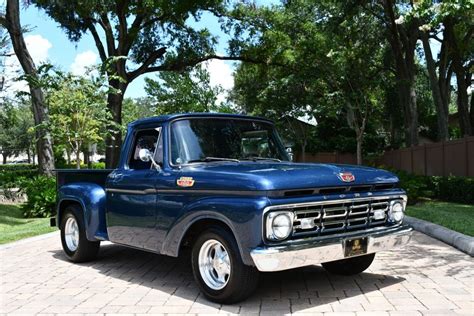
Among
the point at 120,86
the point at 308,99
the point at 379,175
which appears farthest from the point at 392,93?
the point at 379,175

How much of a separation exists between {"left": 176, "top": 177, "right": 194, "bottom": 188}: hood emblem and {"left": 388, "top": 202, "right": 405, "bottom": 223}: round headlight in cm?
225

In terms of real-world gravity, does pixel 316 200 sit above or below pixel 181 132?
below

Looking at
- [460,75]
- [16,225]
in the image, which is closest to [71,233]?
[16,225]

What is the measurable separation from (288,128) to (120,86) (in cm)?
1663

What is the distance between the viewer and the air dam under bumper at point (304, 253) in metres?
4.70

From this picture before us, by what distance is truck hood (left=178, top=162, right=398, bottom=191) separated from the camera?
16.1 feet

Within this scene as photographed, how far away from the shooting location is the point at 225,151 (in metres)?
6.16

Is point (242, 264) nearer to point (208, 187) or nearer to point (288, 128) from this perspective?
point (208, 187)

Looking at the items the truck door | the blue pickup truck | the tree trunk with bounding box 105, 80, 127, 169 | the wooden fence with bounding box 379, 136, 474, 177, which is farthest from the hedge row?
the tree trunk with bounding box 105, 80, 127, 169

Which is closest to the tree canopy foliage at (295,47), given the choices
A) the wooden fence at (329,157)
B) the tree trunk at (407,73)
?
the tree trunk at (407,73)

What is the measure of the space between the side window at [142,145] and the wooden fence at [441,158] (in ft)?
42.7

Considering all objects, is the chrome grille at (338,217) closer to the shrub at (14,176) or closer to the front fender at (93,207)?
the front fender at (93,207)

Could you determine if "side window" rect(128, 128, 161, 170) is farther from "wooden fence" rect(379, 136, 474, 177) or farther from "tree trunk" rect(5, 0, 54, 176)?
"wooden fence" rect(379, 136, 474, 177)

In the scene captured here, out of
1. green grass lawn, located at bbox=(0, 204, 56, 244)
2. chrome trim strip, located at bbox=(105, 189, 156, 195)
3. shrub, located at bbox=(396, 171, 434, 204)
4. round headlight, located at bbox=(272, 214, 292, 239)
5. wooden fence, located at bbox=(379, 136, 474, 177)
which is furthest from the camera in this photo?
wooden fence, located at bbox=(379, 136, 474, 177)
